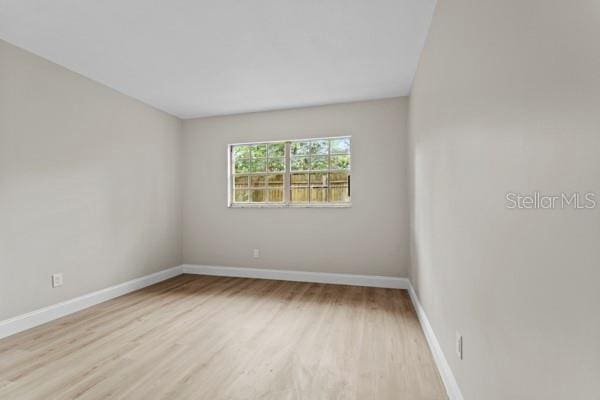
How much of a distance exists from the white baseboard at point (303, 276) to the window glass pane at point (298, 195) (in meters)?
1.04

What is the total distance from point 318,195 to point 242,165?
1320 mm

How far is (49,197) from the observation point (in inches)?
112

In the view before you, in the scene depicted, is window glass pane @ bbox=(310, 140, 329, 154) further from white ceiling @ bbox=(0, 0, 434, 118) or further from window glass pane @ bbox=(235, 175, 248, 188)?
window glass pane @ bbox=(235, 175, 248, 188)

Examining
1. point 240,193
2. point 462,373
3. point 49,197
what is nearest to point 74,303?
point 49,197

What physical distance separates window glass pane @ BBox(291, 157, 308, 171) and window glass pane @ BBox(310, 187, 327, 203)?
34 cm

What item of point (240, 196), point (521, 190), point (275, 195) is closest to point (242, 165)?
point (240, 196)

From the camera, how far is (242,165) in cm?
465

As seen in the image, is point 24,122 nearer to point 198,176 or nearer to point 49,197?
point 49,197

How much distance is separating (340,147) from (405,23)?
2003 mm

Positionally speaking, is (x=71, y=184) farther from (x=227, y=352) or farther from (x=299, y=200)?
(x=299, y=200)

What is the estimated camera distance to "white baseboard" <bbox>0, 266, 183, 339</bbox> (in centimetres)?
255

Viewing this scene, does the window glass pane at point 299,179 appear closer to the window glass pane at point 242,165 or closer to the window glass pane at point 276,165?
the window glass pane at point 276,165

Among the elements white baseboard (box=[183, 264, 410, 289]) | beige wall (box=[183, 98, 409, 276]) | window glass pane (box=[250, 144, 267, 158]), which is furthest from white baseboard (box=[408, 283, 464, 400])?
window glass pane (box=[250, 144, 267, 158])

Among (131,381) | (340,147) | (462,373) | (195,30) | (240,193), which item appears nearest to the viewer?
(462,373)
